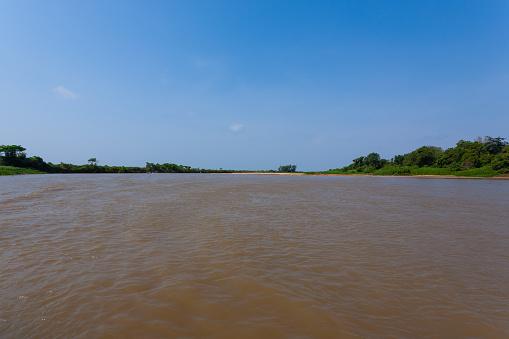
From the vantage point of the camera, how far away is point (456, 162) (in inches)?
1843

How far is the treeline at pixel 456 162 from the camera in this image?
39.4 meters

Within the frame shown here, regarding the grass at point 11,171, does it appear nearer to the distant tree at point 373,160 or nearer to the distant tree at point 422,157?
the distant tree at point 373,160

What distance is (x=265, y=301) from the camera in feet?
9.30

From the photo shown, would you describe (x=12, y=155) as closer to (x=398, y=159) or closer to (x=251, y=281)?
(x=251, y=281)

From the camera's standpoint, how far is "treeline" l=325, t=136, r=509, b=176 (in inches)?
1552

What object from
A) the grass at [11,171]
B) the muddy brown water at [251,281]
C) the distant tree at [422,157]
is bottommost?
the muddy brown water at [251,281]

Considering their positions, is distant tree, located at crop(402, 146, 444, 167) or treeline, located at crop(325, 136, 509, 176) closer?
treeline, located at crop(325, 136, 509, 176)

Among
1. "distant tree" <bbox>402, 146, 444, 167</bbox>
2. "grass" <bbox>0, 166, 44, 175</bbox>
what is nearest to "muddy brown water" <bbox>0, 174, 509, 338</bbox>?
"grass" <bbox>0, 166, 44, 175</bbox>

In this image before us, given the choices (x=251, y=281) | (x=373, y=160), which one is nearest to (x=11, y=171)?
(x=251, y=281)

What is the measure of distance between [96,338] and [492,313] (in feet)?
14.0

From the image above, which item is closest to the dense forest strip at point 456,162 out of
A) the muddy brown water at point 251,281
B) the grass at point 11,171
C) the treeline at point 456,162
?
the treeline at point 456,162

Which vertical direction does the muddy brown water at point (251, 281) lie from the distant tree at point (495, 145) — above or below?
below

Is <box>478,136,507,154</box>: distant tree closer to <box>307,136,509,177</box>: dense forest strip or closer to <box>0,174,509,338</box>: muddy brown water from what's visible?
<box>307,136,509,177</box>: dense forest strip

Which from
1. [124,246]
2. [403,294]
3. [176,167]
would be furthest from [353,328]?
[176,167]
